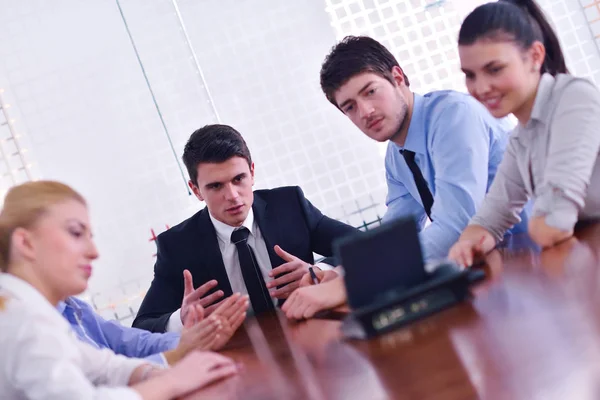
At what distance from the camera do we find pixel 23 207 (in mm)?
1520

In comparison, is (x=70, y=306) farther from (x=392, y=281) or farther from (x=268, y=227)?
(x=392, y=281)

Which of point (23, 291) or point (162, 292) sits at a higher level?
point (23, 291)

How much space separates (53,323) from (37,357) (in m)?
0.12

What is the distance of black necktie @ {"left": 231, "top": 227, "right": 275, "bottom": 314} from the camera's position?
2.85 m

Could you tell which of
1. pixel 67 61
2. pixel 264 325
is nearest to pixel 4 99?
pixel 67 61

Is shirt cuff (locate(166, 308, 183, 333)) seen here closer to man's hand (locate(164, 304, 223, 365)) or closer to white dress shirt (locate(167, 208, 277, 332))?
white dress shirt (locate(167, 208, 277, 332))

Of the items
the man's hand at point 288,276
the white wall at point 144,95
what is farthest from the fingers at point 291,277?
the white wall at point 144,95

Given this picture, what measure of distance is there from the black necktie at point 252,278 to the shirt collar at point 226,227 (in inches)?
2.0

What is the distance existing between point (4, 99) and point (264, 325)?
3071 millimetres

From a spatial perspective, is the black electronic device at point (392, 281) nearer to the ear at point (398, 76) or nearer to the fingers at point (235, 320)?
the fingers at point (235, 320)

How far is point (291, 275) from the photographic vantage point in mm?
2570

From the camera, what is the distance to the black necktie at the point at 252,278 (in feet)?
9.36

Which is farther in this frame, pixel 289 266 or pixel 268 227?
pixel 268 227

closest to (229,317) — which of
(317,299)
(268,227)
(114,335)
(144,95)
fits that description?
(317,299)
